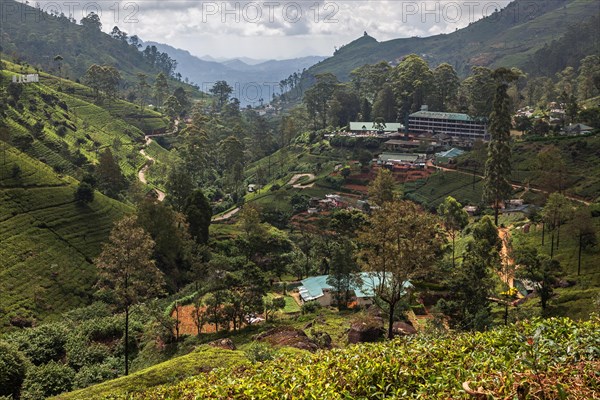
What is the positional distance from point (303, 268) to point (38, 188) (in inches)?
990

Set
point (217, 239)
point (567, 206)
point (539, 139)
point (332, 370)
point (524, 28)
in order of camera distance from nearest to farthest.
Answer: point (332, 370) → point (567, 206) → point (217, 239) → point (539, 139) → point (524, 28)

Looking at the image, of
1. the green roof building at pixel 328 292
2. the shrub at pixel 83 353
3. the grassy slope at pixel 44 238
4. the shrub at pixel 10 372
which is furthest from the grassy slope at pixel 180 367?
the grassy slope at pixel 44 238

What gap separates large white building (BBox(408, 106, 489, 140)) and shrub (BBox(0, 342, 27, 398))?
73.3 meters

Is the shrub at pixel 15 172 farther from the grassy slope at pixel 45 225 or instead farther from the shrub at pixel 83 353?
the shrub at pixel 83 353

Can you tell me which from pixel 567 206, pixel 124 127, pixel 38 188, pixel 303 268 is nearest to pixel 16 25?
pixel 124 127

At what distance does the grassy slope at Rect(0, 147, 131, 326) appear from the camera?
32812mm

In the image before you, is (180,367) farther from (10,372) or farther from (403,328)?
(403,328)

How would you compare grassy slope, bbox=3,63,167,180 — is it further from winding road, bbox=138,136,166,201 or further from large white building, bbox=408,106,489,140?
large white building, bbox=408,106,489,140

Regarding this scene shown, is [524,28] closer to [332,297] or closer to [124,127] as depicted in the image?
[124,127]

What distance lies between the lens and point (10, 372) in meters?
18.4

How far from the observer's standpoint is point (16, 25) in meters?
162

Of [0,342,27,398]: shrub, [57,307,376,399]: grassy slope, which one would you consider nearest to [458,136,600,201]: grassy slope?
[57,307,376,399]: grassy slope

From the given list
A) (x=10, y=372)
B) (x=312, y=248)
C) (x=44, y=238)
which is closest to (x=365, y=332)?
(x=10, y=372)

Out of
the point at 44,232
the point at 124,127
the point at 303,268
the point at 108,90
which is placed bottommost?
the point at 303,268
